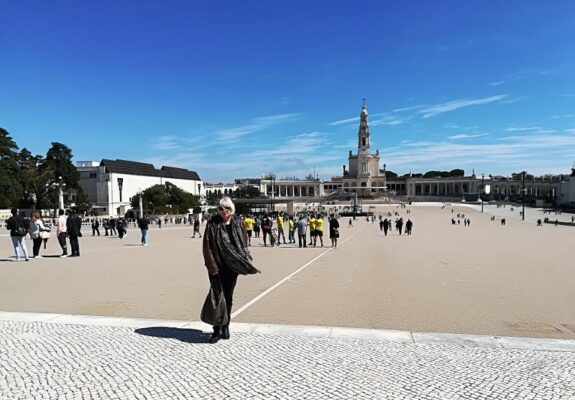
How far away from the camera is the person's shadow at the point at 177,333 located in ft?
18.7

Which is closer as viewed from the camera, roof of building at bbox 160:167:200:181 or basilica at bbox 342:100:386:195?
roof of building at bbox 160:167:200:181

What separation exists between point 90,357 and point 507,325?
19.1 feet

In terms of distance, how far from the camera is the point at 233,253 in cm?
550

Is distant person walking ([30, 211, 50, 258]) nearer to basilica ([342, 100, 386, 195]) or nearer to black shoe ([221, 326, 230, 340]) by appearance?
black shoe ([221, 326, 230, 340])

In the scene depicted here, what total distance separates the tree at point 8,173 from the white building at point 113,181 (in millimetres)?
23531

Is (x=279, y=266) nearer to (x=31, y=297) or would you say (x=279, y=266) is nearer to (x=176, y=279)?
(x=176, y=279)

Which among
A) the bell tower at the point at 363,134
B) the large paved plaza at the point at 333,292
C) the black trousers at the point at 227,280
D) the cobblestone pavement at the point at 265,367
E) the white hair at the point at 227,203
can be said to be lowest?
the large paved plaza at the point at 333,292

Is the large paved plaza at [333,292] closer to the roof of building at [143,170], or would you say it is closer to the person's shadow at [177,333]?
the person's shadow at [177,333]

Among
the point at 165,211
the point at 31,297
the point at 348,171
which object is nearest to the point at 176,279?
the point at 31,297

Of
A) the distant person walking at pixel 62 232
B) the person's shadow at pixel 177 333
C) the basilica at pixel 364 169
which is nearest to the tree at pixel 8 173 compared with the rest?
the distant person walking at pixel 62 232

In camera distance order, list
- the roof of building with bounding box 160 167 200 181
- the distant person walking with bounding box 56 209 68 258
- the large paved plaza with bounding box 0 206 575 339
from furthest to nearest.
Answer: the roof of building with bounding box 160 167 200 181, the distant person walking with bounding box 56 209 68 258, the large paved plaza with bounding box 0 206 575 339

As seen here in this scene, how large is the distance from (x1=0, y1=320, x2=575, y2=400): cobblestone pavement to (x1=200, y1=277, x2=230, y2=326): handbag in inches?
10.9

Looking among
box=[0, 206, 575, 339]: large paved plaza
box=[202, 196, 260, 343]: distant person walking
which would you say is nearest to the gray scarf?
box=[202, 196, 260, 343]: distant person walking

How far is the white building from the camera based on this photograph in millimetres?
109825
